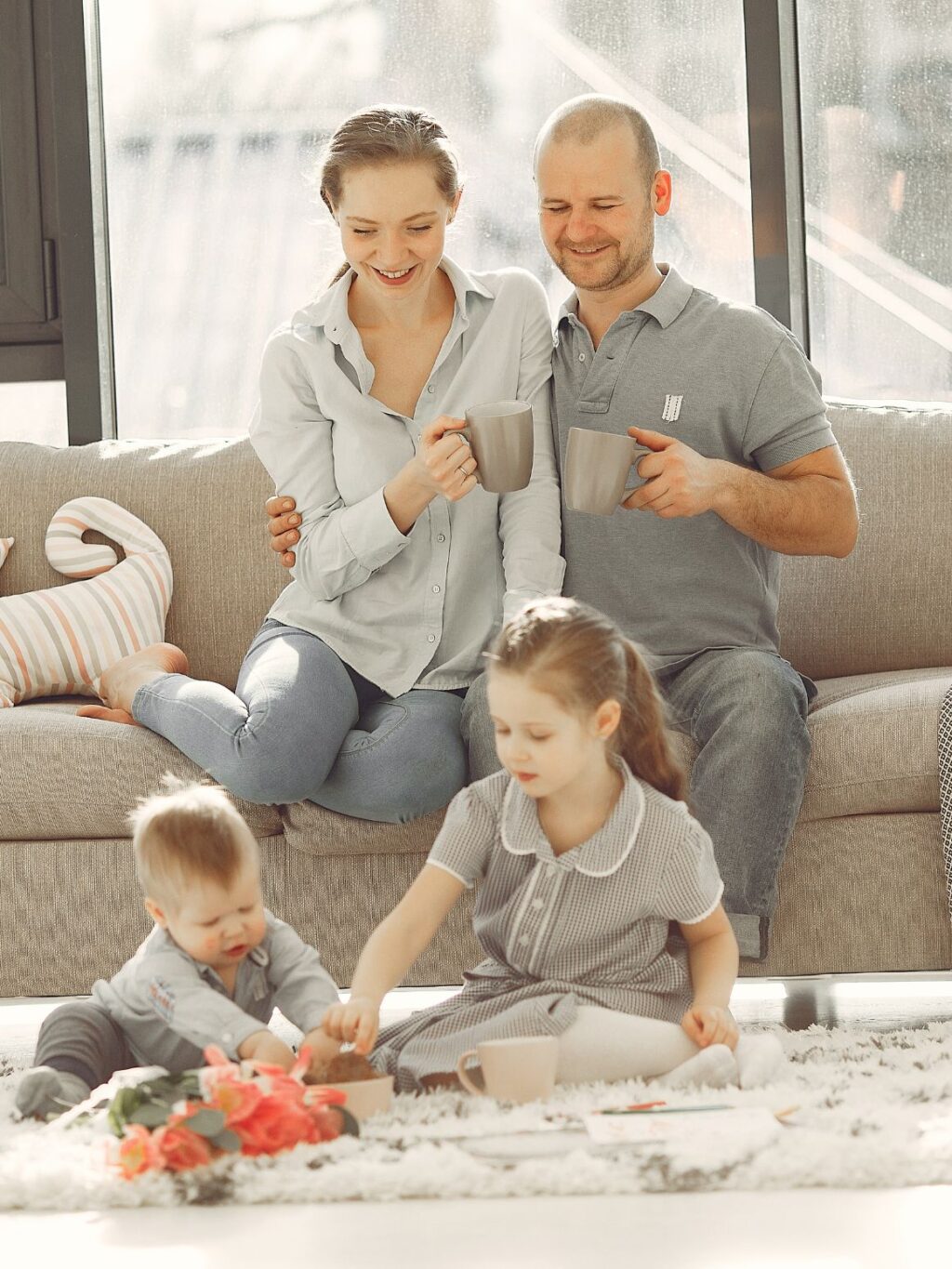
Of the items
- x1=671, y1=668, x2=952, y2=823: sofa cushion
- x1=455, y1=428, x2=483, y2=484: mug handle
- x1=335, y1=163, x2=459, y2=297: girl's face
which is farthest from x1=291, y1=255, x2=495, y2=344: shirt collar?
x1=671, y1=668, x2=952, y2=823: sofa cushion

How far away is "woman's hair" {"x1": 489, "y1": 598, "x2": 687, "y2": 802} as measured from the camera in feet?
5.14

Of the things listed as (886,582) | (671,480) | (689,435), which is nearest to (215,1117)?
(671,480)

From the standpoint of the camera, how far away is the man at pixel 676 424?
82.4 inches

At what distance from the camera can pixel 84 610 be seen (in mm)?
2551

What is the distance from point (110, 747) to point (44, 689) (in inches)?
19.0

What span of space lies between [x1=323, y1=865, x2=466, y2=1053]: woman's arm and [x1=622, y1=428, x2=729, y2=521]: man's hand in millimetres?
593

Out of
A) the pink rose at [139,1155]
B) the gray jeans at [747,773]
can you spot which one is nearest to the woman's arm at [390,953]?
the pink rose at [139,1155]

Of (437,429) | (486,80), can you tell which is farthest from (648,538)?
(486,80)

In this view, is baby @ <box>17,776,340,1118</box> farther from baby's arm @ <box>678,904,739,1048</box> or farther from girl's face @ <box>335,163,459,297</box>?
girl's face @ <box>335,163,459,297</box>

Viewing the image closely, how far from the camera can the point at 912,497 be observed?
2.58 meters

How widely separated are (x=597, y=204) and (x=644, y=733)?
881mm

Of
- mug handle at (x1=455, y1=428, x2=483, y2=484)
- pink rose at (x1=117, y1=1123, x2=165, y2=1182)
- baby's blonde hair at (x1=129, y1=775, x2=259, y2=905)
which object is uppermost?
mug handle at (x1=455, y1=428, x2=483, y2=484)

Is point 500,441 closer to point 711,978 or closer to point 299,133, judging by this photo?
point 711,978

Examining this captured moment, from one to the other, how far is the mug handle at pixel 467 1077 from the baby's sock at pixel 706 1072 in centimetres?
18
